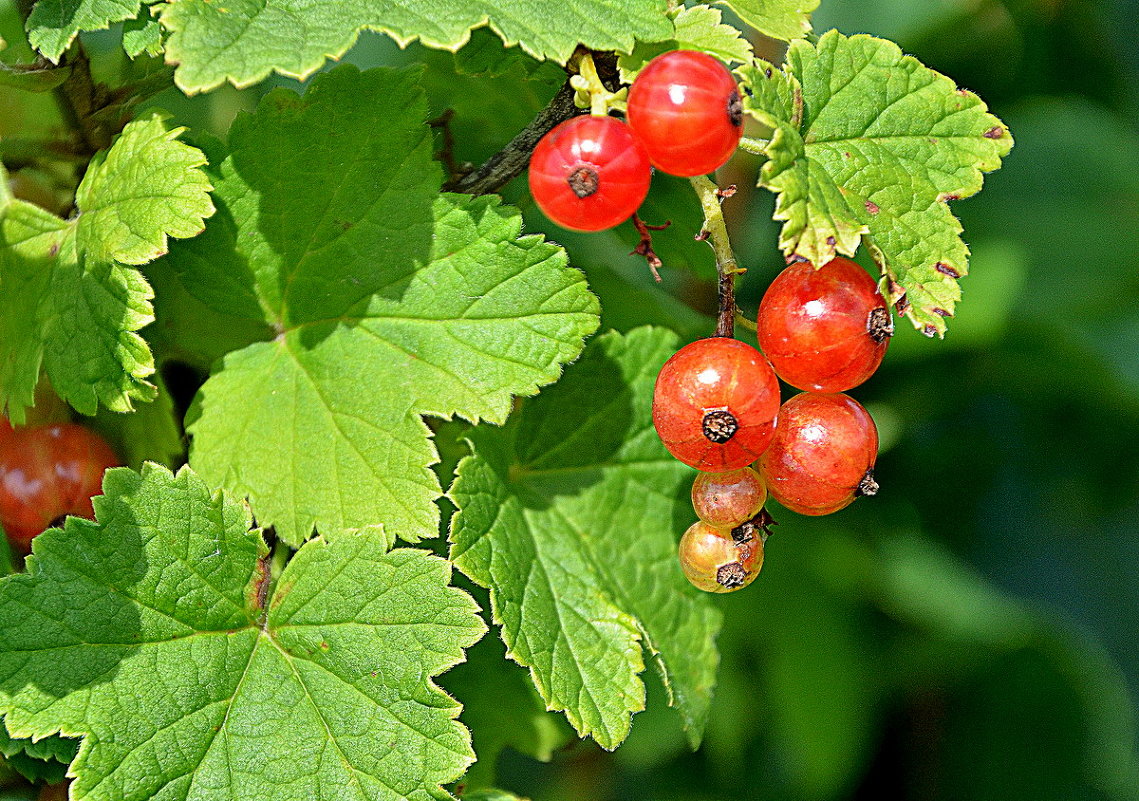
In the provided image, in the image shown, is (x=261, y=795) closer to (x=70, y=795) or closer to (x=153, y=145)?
(x=70, y=795)

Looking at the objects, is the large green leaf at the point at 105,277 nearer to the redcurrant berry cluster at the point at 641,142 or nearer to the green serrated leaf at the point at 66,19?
the green serrated leaf at the point at 66,19

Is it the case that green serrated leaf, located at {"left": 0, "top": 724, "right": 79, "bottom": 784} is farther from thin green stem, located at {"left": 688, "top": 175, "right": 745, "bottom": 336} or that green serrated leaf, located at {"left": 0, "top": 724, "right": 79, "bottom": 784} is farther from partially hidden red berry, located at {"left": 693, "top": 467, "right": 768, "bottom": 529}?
thin green stem, located at {"left": 688, "top": 175, "right": 745, "bottom": 336}

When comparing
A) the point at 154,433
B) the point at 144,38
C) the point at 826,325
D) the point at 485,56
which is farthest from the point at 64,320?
the point at 826,325

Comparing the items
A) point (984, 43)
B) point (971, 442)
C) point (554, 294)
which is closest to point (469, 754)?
point (554, 294)

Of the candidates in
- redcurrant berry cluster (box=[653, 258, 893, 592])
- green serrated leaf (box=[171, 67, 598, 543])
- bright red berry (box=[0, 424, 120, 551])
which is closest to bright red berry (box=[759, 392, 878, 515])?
redcurrant berry cluster (box=[653, 258, 893, 592])

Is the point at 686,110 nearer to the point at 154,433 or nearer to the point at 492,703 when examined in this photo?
the point at 154,433
